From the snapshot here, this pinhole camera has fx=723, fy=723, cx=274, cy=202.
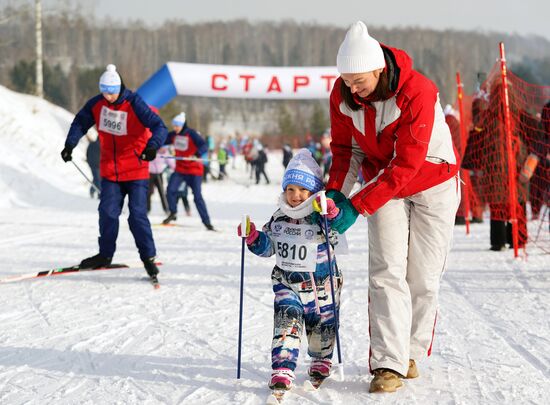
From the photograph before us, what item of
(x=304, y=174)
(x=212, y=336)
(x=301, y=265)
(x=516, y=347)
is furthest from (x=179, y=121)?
(x=301, y=265)

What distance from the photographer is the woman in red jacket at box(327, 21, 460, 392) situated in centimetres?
307

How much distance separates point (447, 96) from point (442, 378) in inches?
2631

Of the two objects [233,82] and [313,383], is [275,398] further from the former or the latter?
[233,82]

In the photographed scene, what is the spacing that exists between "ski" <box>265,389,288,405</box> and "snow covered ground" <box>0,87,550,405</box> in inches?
1.6

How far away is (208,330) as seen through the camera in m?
4.53

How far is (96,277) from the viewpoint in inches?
254

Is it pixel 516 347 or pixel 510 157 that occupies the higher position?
pixel 510 157

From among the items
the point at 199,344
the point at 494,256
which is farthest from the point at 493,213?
the point at 199,344

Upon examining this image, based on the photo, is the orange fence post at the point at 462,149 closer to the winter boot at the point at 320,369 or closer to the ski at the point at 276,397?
the winter boot at the point at 320,369

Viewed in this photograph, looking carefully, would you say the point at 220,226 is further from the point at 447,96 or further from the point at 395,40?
the point at 395,40

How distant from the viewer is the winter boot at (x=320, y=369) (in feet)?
11.0

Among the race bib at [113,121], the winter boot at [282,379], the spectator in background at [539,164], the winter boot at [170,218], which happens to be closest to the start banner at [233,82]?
the winter boot at [170,218]

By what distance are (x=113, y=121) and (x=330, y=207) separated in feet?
10.6

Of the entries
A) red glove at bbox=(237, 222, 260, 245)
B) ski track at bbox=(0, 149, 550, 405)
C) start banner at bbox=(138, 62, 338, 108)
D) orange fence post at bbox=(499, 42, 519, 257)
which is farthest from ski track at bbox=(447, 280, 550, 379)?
start banner at bbox=(138, 62, 338, 108)
